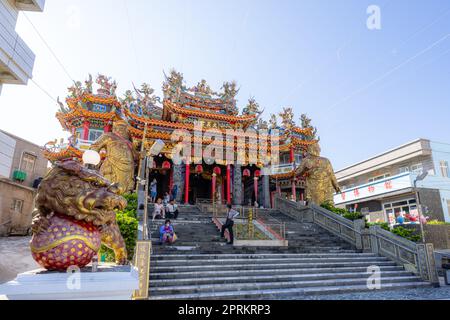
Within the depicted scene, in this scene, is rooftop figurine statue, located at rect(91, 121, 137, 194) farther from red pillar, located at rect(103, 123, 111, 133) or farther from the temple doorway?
red pillar, located at rect(103, 123, 111, 133)

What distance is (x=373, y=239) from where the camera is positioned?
9977 millimetres

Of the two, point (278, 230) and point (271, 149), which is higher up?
point (271, 149)

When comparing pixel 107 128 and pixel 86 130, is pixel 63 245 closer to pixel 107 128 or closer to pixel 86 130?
pixel 107 128

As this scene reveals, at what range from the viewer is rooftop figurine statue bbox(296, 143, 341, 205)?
15.1 metres

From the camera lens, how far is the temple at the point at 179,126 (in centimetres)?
1909

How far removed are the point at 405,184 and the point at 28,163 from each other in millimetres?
28056

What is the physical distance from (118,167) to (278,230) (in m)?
7.06

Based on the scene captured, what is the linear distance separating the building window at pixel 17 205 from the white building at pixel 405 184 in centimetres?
2479

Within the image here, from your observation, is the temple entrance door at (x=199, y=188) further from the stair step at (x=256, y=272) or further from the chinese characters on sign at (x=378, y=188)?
the stair step at (x=256, y=272)

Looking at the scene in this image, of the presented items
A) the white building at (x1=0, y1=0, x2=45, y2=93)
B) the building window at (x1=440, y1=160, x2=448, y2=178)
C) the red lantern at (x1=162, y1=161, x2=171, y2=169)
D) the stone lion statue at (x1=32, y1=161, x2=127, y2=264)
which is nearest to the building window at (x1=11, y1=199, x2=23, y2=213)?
the red lantern at (x1=162, y1=161, x2=171, y2=169)

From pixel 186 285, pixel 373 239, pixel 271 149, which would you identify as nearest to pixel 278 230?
pixel 373 239

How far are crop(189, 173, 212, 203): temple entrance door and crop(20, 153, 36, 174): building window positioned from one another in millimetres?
11939

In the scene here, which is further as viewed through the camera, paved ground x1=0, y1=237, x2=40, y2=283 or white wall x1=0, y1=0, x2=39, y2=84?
paved ground x1=0, y1=237, x2=40, y2=283
